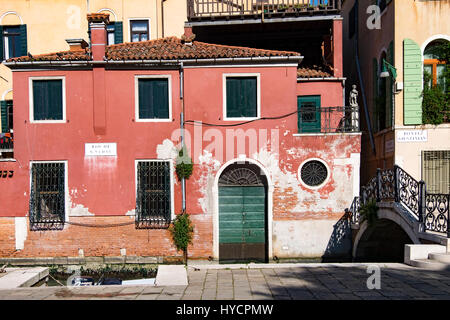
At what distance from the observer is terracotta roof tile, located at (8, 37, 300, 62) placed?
12.5 metres

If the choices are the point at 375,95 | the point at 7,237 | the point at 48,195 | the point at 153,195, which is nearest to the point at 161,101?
the point at 153,195

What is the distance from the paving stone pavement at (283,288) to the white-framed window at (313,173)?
480 centimetres

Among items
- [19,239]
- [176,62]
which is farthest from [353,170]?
[19,239]

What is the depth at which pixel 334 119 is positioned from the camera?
13125 millimetres

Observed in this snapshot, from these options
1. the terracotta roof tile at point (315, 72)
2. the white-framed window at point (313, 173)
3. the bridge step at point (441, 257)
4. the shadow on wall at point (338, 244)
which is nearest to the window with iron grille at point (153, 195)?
the white-framed window at point (313, 173)

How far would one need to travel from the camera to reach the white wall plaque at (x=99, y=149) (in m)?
12.6

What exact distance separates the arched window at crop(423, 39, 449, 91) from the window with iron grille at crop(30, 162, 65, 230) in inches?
449

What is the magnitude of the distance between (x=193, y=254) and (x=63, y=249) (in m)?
3.98

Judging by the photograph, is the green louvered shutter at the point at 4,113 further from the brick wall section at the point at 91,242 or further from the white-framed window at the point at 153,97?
the white-framed window at the point at 153,97

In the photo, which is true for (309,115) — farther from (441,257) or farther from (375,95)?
(441,257)

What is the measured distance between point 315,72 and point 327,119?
203 centimetres

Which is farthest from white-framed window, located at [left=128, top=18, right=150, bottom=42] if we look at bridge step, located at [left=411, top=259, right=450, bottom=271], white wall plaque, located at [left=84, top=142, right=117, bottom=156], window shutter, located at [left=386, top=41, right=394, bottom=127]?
bridge step, located at [left=411, top=259, right=450, bottom=271]

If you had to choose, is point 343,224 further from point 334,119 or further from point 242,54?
point 242,54
